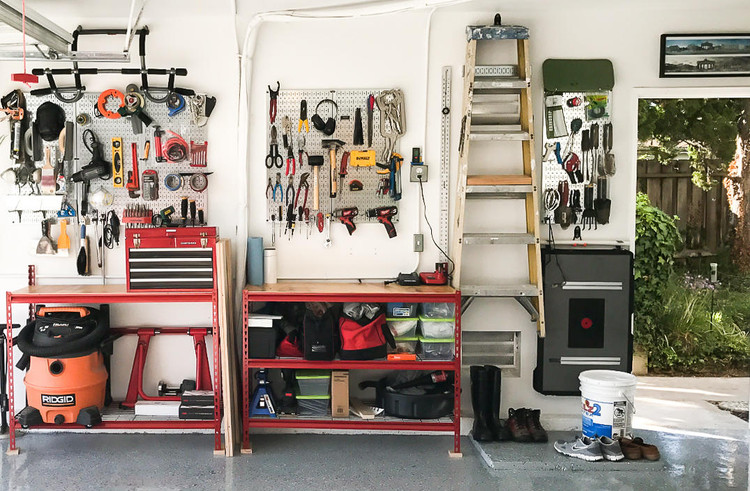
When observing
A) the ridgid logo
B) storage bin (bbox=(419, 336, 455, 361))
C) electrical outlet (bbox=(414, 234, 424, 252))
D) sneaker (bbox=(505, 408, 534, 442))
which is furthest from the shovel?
sneaker (bbox=(505, 408, 534, 442))

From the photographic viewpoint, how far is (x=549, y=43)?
14.1ft

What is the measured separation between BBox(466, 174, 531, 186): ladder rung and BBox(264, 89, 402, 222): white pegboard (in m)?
0.51

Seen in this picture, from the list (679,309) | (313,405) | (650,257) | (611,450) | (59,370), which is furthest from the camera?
(679,309)

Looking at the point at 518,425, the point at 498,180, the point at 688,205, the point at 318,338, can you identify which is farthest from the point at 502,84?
the point at 688,205

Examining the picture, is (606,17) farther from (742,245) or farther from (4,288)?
(4,288)

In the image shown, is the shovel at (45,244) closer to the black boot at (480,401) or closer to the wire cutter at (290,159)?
the wire cutter at (290,159)

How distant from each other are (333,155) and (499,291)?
1.37m

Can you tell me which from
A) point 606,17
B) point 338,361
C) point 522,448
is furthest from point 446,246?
point 606,17

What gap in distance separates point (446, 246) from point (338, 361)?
1073 mm

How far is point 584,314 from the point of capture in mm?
4281

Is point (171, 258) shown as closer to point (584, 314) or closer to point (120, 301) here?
point (120, 301)

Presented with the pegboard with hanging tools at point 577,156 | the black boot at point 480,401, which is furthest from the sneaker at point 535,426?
the pegboard with hanging tools at point 577,156

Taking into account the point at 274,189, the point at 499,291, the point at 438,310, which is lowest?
the point at 438,310

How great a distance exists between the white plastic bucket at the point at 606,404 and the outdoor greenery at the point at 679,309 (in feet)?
6.31
